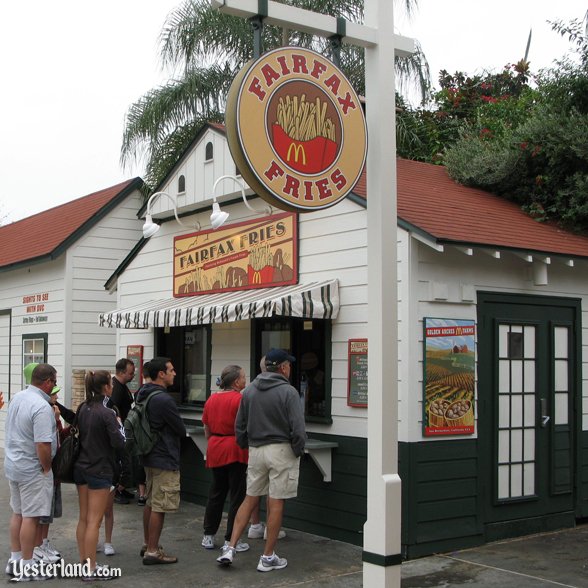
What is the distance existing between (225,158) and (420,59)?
1183cm

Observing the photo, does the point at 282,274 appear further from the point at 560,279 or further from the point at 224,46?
the point at 224,46

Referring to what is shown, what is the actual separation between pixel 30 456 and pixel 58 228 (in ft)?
28.5

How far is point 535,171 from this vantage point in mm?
10359

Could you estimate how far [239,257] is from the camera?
31.3 ft

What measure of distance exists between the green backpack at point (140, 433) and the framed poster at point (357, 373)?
188cm

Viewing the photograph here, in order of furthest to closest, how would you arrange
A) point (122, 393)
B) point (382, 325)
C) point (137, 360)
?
point (137, 360), point (122, 393), point (382, 325)

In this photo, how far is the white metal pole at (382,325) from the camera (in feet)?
17.1

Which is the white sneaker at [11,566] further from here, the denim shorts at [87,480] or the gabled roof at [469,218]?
the gabled roof at [469,218]

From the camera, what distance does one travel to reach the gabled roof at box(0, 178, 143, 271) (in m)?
13.6

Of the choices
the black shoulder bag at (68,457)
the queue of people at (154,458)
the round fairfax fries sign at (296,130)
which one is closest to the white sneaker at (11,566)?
the queue of people at (154,458)

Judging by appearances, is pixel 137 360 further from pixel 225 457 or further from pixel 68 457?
pixel 68 457
